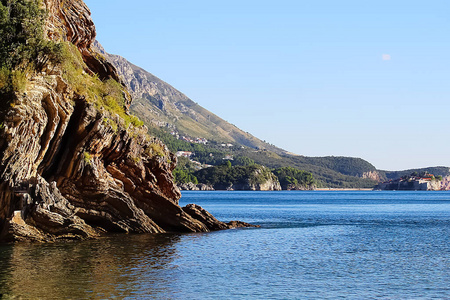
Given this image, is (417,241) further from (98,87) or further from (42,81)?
(42,81)

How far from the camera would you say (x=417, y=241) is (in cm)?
5325

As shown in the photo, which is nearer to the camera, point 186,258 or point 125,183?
point 186,258

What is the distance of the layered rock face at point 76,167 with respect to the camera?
40.8 metres

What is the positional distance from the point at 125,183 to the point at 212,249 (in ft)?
41.1

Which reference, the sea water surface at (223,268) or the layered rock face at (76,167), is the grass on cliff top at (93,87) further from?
the sea water surface at (223,268)

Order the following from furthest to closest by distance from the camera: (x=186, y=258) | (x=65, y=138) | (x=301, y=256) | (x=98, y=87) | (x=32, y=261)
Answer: (x=98, y=87), (x=65, y=138), (x=301, y=256), (x=186, y=258), (x=32, y=261)

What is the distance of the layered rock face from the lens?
40.8 meters

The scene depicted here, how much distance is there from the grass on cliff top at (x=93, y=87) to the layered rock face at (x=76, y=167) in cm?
92

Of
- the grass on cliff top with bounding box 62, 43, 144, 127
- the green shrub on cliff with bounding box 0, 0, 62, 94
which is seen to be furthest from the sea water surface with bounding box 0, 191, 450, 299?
the green shrub on cliff with bounding box 0, 0, 62, 94

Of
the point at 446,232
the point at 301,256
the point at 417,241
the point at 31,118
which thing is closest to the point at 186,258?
the point at 301,256

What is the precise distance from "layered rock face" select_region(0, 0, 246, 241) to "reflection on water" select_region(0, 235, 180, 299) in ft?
9.04

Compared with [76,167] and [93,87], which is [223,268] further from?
[93,87]

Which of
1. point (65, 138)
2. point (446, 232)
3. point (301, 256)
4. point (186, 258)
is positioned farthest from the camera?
point (446, 232)

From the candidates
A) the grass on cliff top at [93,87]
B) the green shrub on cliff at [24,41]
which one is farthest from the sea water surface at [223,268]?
the green shrub on cliff at [24,41]
